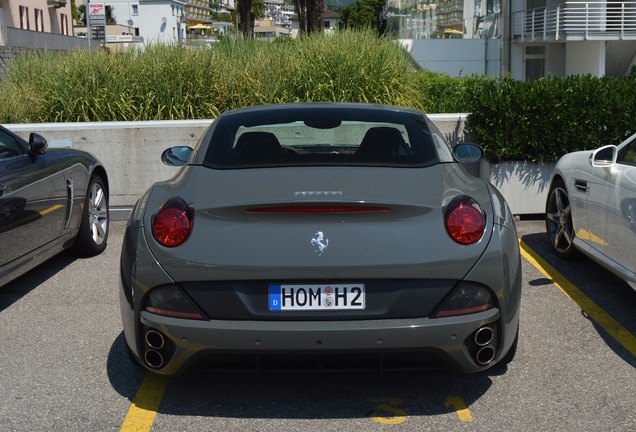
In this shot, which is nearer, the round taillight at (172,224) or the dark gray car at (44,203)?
the round taillight at (172,224)

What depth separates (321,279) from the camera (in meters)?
4.13

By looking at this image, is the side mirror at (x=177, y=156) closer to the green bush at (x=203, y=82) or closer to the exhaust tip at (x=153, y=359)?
the exhaust tip at (x=153, y=359)

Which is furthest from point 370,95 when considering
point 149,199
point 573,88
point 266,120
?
point 149,199

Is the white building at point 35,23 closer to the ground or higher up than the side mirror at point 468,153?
higher up

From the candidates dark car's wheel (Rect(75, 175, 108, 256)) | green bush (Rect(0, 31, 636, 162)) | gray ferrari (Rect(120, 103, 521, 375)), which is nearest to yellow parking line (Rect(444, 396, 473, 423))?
gray ferrari (Rect(120, 103, 521, 375))

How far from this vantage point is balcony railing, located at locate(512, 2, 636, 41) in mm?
37125

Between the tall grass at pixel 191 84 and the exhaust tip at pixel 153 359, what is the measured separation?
8046 mm

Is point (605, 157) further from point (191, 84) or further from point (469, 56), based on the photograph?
point (469, 56)

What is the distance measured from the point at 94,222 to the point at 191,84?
456 cm

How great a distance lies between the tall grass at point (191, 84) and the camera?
1219cm

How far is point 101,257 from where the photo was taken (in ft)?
27.0

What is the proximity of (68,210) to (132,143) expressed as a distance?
308cm

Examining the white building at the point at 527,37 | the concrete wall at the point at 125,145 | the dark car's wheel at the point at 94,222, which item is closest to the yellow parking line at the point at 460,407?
the dark car's wheel at the point at 94,222

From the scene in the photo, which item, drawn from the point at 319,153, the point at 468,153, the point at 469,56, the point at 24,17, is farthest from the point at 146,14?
the point at 319,153
